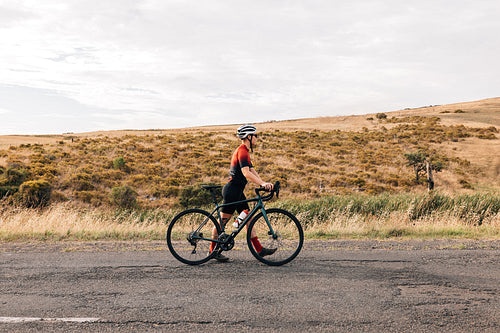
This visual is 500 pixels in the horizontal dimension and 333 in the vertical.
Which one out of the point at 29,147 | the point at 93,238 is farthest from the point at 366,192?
the point at 29,147

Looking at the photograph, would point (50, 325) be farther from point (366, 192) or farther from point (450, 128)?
point (450, 128)

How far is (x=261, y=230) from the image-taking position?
666cm

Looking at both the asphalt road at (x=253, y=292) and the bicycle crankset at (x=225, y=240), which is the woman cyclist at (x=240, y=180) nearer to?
the bicycle crankset at (x=225, y=240)

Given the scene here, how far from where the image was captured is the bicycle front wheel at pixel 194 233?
6.50 meters

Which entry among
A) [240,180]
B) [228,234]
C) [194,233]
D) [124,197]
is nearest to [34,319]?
[194,233]

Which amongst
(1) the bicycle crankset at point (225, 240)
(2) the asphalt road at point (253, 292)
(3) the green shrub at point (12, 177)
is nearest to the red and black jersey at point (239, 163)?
(1) the bicycle crankset at point (225, 240)

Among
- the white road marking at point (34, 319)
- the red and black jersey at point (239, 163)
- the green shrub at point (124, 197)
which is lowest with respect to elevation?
the green shrub at point (124, 197)

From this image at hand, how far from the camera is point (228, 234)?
652 cm

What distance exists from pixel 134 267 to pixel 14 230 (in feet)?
17.3

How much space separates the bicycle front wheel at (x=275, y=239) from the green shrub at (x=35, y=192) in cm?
2639

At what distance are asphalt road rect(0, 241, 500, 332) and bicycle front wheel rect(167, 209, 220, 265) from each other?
189mm

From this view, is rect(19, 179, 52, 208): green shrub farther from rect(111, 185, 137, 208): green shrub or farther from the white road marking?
the white road marking

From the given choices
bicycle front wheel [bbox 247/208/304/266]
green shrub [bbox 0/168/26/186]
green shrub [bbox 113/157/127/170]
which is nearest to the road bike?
bicycle front wheel [bbox 247/208/304/266]

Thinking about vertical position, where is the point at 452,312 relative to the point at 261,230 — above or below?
below
